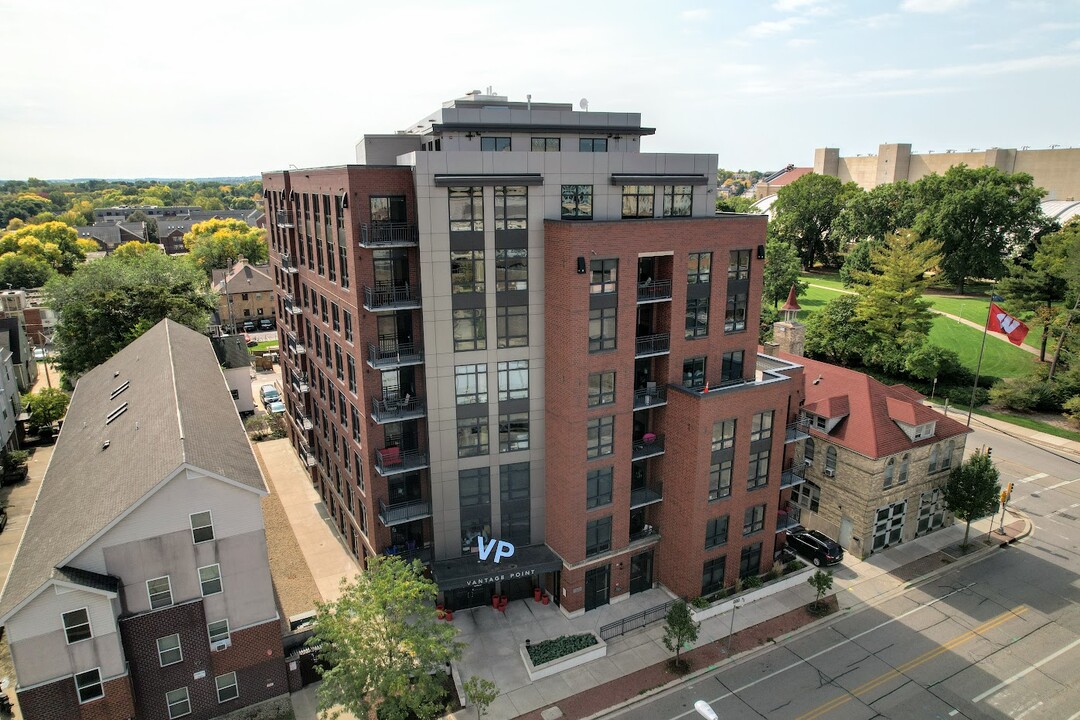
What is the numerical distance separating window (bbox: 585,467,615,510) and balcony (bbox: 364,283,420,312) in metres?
12.1

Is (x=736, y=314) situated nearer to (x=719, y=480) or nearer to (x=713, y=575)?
(x=719, y=480)

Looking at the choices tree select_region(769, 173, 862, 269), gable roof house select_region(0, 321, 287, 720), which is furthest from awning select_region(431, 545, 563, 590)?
tree select_region(769, 173, 862, 269)

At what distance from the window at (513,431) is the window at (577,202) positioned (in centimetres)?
1018

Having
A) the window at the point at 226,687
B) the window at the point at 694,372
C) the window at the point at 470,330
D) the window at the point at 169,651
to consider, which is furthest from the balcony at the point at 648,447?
the window at the point at 169,651

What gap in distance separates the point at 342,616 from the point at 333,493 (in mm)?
16846

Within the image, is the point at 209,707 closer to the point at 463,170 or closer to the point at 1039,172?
the point at 463,170

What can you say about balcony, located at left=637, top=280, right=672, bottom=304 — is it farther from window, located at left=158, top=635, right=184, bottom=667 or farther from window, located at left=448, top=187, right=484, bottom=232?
window, located at left=158, top=635, right=184, bottom=667

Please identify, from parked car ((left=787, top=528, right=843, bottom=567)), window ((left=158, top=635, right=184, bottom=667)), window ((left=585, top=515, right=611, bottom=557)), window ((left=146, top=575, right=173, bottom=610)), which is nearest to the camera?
window ((left=146, top=575, right=173, bottom=610))

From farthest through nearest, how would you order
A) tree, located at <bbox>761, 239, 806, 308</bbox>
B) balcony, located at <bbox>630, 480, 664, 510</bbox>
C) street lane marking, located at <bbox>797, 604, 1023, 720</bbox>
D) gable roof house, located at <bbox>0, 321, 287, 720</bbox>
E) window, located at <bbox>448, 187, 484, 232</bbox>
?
tree, located at <bbox>761, 239, 806, 308</bbox>, balcony, located at <bbox>630, 480, 664, 510</bbox>, window, located at <bbox>448, 187, 484, 232</bbox>, street lane marking, located at <bbox>797, 604, 1023, 720</bbox>, gable roof house, located at <bbox>0, 321, 287, 720</bbox>

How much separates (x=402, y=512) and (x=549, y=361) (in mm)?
10571

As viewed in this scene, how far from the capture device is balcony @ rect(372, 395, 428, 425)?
3061 cm

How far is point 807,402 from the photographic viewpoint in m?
42.8

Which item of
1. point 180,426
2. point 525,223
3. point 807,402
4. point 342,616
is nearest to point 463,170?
point 525,223

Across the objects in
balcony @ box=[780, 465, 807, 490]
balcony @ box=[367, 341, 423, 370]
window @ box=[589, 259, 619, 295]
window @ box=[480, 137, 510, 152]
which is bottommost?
balcony @ box=[780, 465, 807, 490]
